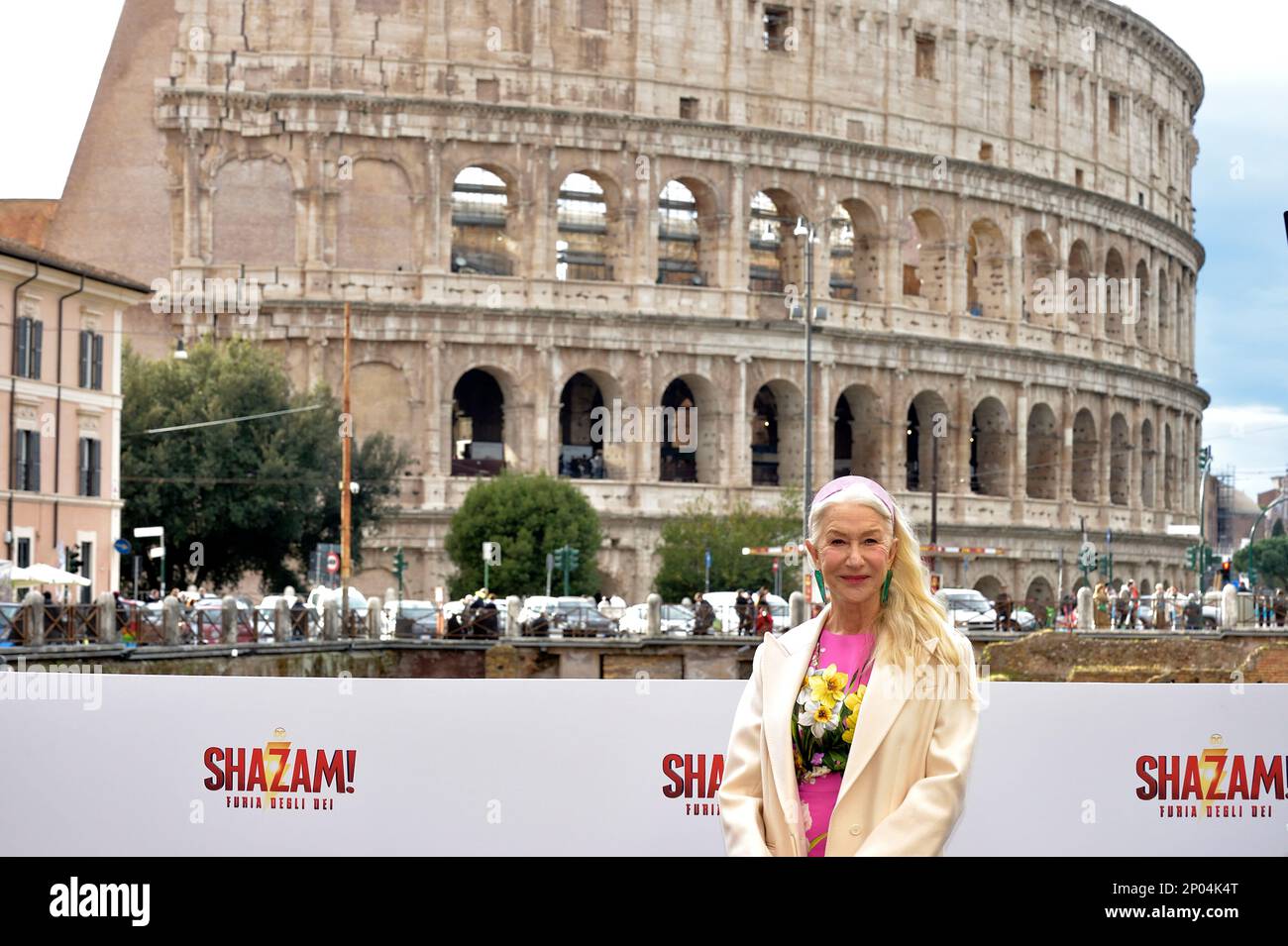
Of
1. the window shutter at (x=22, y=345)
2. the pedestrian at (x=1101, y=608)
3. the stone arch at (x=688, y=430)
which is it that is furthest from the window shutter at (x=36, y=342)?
the pedestrian at (x=1101, y=608)

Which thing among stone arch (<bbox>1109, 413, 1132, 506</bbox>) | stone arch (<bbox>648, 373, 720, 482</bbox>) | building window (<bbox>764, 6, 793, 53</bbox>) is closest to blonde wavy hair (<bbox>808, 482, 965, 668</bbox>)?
stone arch (<bbox>648, 373, 720, 482</bbox>)

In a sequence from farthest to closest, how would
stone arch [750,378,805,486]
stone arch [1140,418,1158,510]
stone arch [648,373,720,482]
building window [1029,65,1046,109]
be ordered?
stone arch [1140,418,1158,510] → building window [1029,65,1046,109] → stone arch [750,378,805,486] → stone arch [648,373,720,482]

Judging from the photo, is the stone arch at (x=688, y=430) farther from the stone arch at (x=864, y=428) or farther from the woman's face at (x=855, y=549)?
the woman's face at (x=855, y=549)

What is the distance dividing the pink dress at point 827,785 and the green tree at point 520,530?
4347cm

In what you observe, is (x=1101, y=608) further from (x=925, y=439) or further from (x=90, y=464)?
(x=90, y=464)

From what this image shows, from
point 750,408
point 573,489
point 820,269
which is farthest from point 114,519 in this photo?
point 820,269

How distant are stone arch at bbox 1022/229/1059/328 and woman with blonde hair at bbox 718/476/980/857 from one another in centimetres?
6023

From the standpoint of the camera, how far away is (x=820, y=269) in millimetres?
59750

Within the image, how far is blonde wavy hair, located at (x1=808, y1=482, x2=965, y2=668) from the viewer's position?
414cm

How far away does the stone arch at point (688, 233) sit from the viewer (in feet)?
185

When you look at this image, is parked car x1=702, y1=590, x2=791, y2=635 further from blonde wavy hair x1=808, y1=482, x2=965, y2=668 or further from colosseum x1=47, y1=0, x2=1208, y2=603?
blonde wavy hair x1=808, y1=482, x2=965, y2=668

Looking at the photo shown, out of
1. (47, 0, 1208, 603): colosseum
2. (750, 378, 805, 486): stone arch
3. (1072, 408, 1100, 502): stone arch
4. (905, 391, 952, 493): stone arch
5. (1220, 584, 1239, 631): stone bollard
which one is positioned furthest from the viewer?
(1072, 408, 1100, 502): stone arch

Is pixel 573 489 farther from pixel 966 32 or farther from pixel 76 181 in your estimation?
pixel 966 32

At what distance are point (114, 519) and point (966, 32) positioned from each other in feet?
99.2
